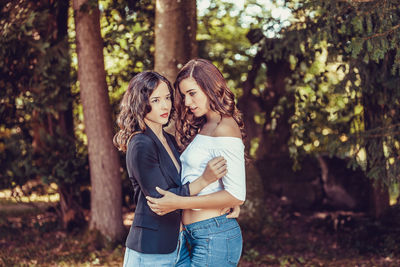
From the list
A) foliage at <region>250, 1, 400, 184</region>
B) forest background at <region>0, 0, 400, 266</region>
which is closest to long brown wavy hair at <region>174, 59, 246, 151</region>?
foliage at <region>250, 1, 400, 184</region>

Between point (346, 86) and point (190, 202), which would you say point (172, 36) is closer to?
point (346, 86)

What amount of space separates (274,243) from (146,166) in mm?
5336

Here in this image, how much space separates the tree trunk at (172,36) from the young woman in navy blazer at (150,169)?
2.79 metres

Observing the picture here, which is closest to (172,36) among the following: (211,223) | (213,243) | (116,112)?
(116,112)

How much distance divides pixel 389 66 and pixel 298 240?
3340 millimetres

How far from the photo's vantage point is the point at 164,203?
2.76 meters

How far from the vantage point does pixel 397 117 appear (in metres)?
6.46

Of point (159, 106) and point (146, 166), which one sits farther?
point (159, 106)

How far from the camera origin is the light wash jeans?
283 cm

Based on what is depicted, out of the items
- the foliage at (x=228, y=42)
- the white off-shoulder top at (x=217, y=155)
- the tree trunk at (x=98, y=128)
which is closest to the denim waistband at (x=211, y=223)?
the white off-shoulder top at (x=217, y=155)

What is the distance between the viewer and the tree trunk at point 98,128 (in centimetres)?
682

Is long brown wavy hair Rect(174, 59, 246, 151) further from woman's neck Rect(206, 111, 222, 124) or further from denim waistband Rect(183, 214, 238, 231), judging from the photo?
denim waistband Rect(183, 214, 238, 231)

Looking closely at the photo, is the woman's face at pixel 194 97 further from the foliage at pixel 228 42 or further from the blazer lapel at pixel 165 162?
the foliage at pixel 228 42

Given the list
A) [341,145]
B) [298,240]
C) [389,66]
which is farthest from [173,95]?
[298,240]
